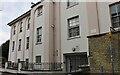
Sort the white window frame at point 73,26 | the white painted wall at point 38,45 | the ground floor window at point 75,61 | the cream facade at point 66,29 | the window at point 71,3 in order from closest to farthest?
the cream facade at point 66,29
the ground floor window at point 75,61
the white window frame at point 73,26
the window at point 71,3
the white painted wall at point 38,45

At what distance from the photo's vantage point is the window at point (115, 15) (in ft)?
39.7

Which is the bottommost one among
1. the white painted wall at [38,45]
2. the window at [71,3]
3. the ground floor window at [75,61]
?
the ground floor window at [75,61]

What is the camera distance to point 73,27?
15.6 meters

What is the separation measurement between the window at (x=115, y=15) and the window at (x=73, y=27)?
3.64 meters

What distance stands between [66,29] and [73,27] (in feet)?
2.70

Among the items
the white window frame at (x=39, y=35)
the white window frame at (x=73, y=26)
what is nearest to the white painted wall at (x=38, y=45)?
the white window frame at (x=39, y=35)

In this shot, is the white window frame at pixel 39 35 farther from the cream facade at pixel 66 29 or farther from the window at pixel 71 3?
the window at pixel 71 3

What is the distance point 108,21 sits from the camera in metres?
12.3

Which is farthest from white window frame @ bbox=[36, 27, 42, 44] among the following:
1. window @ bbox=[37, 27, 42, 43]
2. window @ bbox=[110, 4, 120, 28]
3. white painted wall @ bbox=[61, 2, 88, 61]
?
window @ bbox=[110, 4, 120, 28]

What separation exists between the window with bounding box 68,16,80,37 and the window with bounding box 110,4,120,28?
3643 mm

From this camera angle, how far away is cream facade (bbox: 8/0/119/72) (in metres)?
13.0

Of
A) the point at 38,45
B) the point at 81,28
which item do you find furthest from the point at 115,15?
the point at 38,45

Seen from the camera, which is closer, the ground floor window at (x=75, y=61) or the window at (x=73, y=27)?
the ground floor window at (x=75, y=61)

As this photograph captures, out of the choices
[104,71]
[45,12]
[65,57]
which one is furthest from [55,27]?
[104,71]
